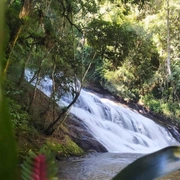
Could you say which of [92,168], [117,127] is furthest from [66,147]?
[117,127]

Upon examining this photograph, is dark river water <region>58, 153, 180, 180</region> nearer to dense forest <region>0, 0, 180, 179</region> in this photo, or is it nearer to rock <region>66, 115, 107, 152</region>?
rock <region>66, 115, 107, 152</region>

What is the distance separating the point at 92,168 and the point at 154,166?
661 cm

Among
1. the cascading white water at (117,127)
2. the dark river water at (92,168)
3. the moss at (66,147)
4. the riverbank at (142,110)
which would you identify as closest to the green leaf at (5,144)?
the dark river water at (92,168)

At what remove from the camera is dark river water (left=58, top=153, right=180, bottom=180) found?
5949 millimetres

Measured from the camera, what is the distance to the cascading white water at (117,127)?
1113cm

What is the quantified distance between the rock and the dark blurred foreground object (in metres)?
9.39

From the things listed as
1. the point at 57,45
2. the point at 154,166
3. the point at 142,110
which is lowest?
the point at 142,110

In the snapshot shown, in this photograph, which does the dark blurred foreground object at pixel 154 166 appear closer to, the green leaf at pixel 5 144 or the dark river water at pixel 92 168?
the green leaf at pixel 5 144


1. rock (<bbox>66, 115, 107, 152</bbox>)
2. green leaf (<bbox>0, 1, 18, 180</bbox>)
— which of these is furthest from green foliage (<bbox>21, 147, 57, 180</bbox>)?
rock (<bbox>66, 115, 107, 152</bbox>)

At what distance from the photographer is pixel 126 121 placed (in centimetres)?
1365

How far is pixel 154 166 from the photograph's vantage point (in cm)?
41

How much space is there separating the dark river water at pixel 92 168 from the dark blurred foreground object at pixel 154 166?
216 inches

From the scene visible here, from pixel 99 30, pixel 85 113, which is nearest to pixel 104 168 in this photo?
pixel 99 30

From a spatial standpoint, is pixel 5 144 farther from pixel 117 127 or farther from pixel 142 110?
pixel 142 110
